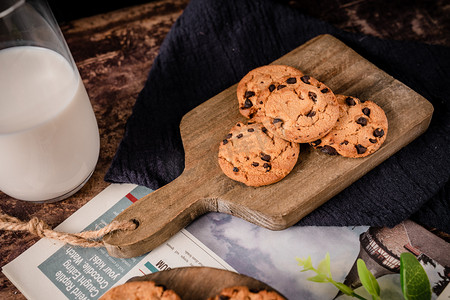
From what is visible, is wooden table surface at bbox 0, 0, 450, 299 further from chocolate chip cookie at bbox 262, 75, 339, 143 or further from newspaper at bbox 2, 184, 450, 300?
chocolate chip cookie at bbox 262, 75, 339, 143

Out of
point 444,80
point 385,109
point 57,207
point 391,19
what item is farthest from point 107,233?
point 391,19

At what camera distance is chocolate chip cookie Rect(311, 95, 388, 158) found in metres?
0.96

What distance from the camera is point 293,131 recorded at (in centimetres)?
94

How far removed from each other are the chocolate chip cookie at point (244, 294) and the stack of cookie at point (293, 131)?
243 millimetres

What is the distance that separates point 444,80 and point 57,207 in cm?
114

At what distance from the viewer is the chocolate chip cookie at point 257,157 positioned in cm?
95

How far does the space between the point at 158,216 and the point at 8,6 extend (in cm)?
55

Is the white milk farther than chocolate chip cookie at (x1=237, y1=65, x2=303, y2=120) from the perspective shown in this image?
No

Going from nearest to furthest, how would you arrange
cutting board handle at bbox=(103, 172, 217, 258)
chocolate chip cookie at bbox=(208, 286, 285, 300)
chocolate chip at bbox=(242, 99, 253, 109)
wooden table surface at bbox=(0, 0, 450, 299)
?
chocolate chip cookie at bbox=(208, 286, 285, 300) → cutting board handle at bbox=(103, 172, 217, 258) → chocolate chip at bbox=(242, 99, 253, 109) → wooden table surface at bbox=(0, 0, 450, 299)

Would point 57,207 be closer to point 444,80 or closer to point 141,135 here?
point 141,135

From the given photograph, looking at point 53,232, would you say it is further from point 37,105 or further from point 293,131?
point 293,131

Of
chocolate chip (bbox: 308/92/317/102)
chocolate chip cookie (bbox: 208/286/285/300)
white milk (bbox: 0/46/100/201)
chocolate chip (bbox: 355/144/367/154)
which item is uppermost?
white milk (bbox: 0/46/100/201)

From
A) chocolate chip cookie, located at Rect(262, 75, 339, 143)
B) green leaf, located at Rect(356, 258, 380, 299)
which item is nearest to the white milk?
chocolate chip cookie, located at Rect(262, 75, 339, 143)

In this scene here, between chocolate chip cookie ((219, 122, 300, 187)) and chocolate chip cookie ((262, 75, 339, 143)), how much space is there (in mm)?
27
